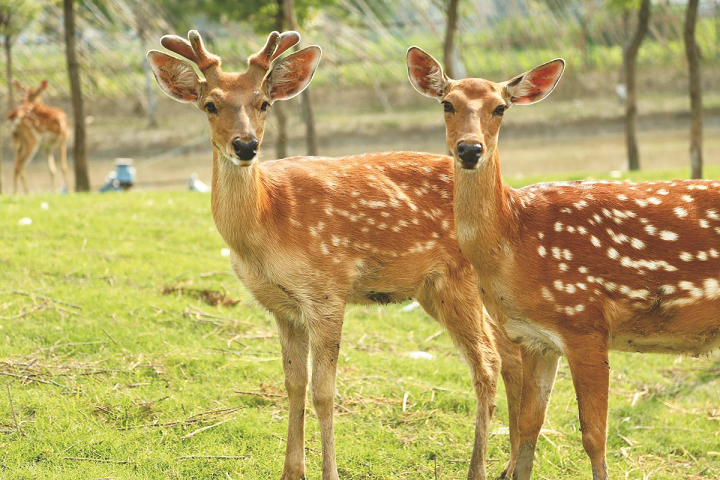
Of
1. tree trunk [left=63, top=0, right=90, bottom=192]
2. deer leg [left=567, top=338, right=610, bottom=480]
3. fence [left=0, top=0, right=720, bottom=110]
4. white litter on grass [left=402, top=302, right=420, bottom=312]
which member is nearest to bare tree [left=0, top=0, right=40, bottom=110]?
tree trunk [left=63, top=0, right=90, bottom=192]

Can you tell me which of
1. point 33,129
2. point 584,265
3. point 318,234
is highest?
point 33,129

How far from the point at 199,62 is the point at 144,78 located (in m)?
30.7

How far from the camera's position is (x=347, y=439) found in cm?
547

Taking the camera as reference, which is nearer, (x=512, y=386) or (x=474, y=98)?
(x=474, y=98)

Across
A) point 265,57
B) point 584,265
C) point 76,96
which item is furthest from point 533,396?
point 76,96

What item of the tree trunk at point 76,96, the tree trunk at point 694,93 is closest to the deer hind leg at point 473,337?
the tree trunk at point 694,93

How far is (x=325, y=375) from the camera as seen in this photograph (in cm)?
482

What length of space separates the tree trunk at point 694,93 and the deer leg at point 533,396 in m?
9.01

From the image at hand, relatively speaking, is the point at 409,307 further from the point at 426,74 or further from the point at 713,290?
the point at 713,290

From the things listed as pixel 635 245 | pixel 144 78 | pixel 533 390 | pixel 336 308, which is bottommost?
pixel 533 390

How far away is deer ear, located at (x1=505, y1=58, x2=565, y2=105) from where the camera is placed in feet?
15.5

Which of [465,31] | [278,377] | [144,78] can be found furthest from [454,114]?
[465,31]

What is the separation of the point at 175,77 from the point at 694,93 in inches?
430

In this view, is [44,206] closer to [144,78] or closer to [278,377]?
[278,377]
